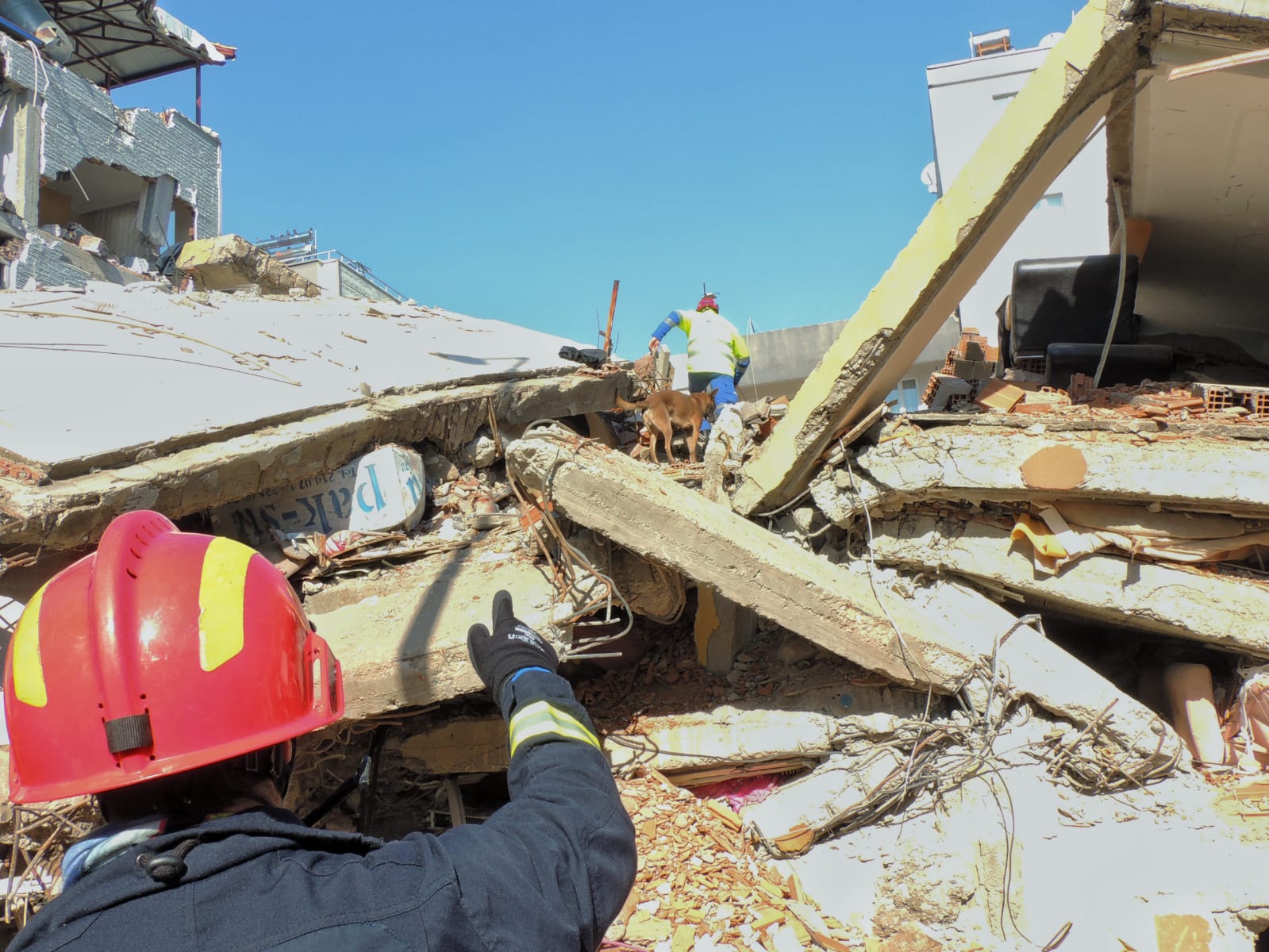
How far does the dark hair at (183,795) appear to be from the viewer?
1411mm

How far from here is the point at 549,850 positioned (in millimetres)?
1317

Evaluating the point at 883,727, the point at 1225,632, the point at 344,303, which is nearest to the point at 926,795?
the point at 883,727

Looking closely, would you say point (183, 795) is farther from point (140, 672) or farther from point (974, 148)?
point (974, 148)

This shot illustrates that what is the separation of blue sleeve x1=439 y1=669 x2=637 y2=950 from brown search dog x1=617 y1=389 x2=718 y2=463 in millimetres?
4849

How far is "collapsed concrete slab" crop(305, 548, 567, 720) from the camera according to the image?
3523 millimetres

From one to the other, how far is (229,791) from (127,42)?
22.1 metres

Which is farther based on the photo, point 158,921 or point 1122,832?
point 1122,832

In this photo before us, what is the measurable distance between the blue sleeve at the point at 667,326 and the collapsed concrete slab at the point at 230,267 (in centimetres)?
356

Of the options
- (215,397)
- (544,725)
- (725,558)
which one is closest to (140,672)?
(544,725)

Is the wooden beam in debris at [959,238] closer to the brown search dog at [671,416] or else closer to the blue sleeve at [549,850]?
the brown search dog at [671,416]

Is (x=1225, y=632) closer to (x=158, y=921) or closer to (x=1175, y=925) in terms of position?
(x=1175, y=925)

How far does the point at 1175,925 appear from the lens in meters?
3.40

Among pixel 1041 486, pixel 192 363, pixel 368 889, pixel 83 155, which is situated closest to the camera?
pixel 368 889

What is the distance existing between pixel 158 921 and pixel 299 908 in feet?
0.57
